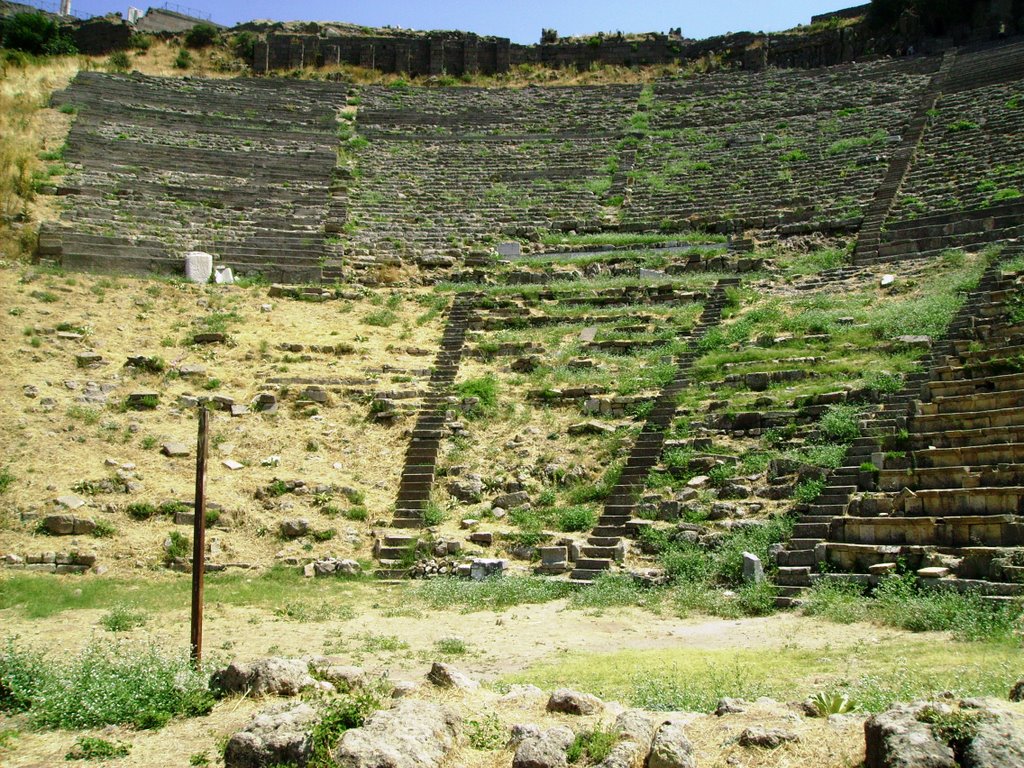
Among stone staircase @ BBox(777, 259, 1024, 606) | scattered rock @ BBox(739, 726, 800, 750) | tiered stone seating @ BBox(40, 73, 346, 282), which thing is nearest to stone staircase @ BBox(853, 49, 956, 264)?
stone staircase @ BBox(777, 259, 1024, 606)

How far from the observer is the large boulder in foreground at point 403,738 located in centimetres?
486

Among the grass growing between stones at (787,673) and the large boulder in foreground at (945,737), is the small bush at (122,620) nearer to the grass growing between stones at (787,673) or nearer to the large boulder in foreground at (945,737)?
the grass growing between stones at (787,673)

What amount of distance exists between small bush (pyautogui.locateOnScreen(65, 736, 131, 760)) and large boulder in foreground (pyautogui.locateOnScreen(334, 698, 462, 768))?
148 cm

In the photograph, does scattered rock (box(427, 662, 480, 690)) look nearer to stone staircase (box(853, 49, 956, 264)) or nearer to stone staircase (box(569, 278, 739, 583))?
stone staircase (box(569, 278, 739, 583))

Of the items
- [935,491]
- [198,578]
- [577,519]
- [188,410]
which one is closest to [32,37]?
[188,410]

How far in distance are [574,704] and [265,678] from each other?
2035 mm

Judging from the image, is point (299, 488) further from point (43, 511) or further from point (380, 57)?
point (380, 57)

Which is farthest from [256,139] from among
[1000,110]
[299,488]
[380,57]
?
[1000,110]

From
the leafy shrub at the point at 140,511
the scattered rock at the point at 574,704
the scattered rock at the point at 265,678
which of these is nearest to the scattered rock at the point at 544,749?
the scattered rock at the point at 574,704

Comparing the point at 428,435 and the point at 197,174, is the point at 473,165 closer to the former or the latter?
the point at 197,174

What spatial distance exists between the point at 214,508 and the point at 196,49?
1131 inches

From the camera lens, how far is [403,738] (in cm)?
505

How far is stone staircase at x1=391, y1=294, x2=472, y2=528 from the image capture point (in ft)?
46.4

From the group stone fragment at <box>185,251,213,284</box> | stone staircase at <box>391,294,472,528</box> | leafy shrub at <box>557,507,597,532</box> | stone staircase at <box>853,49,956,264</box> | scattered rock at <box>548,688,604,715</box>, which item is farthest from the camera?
stone fragment at <box>185,251,213,284</box>
